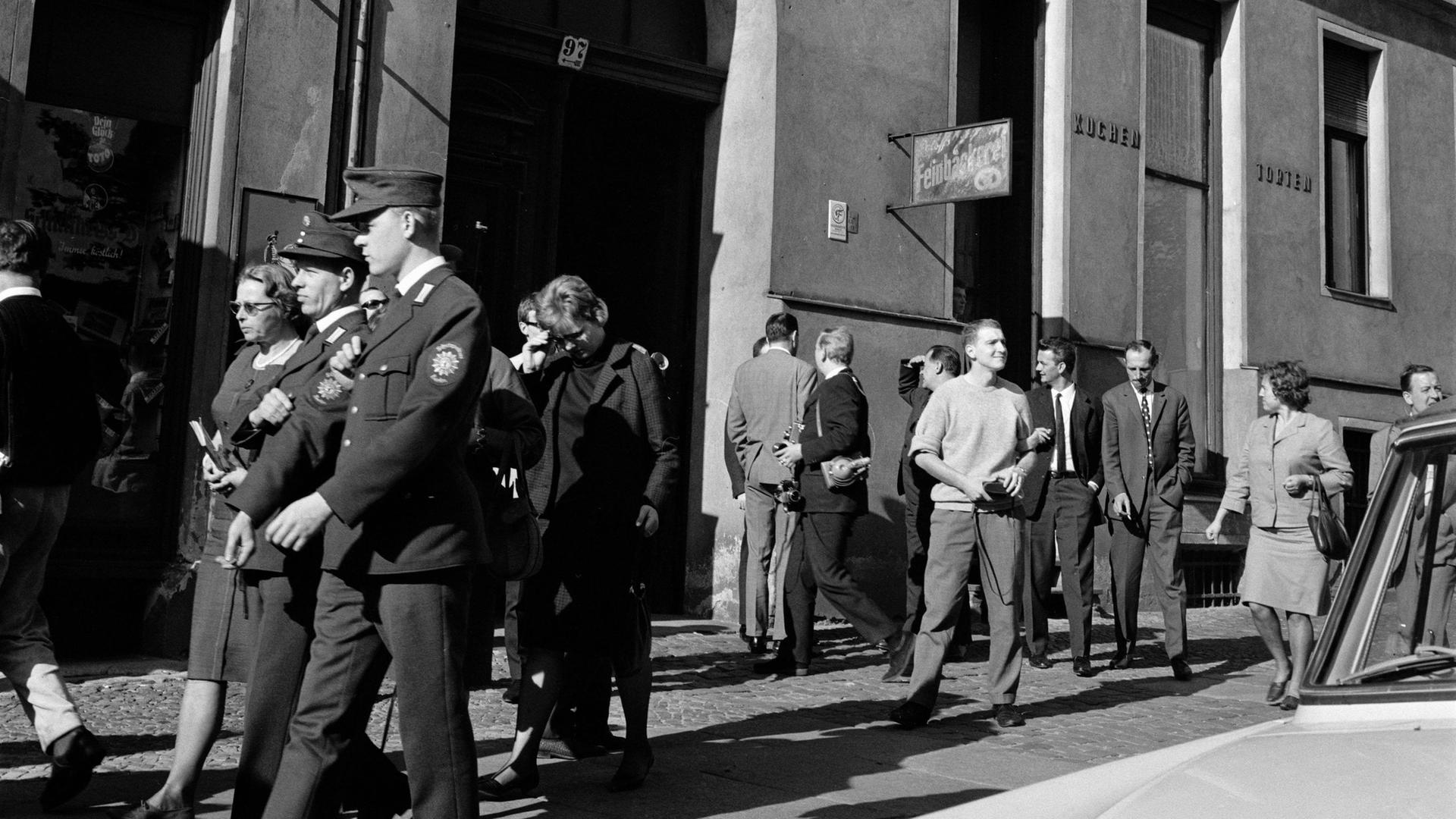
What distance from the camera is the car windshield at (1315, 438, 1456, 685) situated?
288 cm

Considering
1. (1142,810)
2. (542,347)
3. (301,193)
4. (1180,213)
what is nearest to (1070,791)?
(1142,810)

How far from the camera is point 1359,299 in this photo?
1698 centimetres

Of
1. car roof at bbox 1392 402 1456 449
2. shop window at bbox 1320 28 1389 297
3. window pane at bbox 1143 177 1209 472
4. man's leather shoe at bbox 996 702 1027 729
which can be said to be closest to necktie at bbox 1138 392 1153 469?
man's leather shoe at bbox 996 702 1027 729

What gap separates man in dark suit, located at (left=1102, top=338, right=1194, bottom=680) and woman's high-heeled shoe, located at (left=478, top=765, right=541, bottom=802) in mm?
5761

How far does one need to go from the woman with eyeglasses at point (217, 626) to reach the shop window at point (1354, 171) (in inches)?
579

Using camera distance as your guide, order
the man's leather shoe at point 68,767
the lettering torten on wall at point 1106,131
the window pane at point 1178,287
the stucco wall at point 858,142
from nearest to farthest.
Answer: the man's leather shoe at point 68,767
the stucco wall at point 858,142
the lettering torten on wall at point 1106,131
the window pane at point 1178,287

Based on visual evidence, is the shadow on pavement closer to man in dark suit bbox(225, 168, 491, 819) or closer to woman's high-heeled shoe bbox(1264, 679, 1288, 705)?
man in dark suit bbox(225, 168, 491, 819)

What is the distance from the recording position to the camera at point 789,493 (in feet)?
30.2

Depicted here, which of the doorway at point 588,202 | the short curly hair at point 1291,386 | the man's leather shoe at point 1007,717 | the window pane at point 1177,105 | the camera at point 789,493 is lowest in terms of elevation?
the man's leather shoe at point 1007,717

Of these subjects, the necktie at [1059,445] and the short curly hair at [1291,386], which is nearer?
the short curly hair at [1291,386]

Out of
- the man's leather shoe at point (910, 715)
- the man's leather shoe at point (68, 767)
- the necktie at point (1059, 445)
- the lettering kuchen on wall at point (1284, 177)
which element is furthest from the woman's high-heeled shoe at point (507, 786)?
the lettering kuchen on wall at point (1284, 177)

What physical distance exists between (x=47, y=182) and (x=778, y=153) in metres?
5.61

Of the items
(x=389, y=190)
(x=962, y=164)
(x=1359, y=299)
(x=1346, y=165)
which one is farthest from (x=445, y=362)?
(x=1346, y=165)

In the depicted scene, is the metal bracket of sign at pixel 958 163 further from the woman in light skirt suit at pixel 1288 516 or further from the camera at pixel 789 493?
the camera at pixel 789 493
